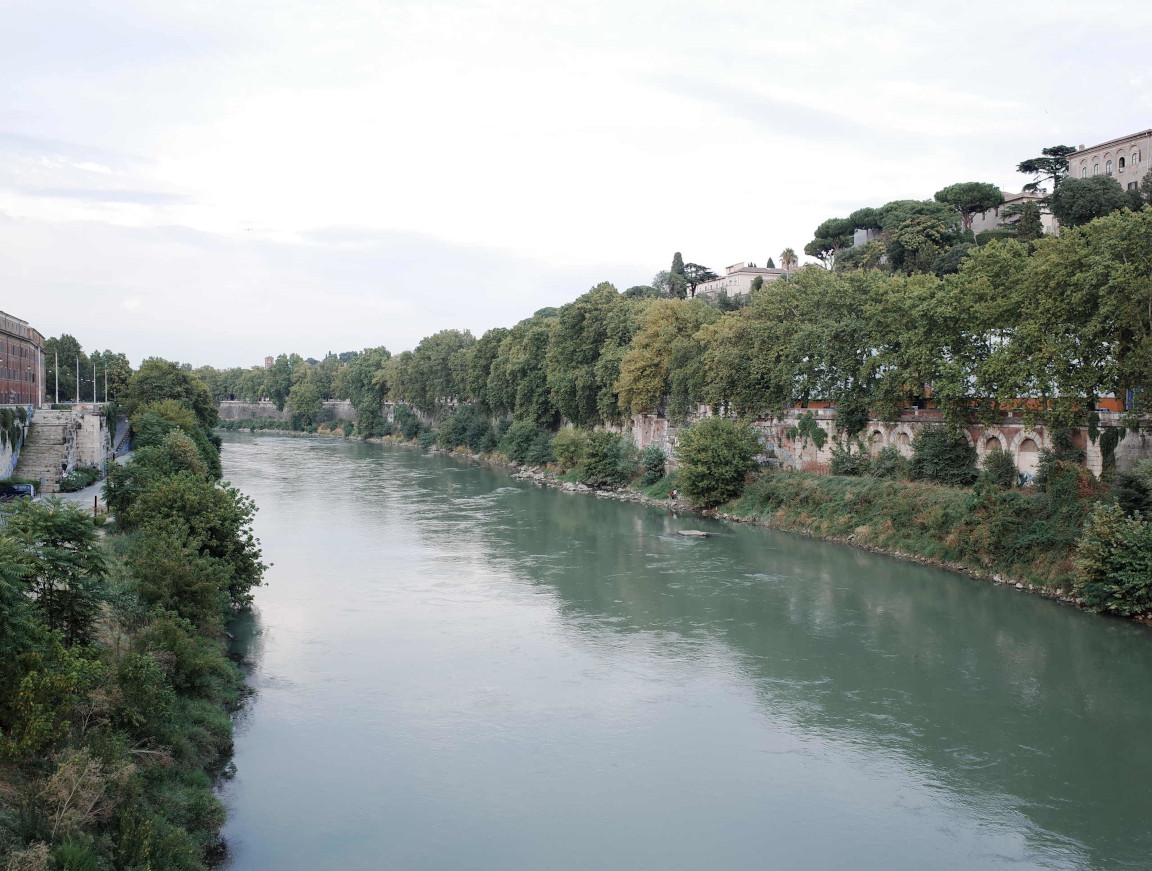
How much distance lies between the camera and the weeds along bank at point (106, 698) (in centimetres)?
810

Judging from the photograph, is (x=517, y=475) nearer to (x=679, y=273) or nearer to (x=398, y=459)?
(x=398, y=459)

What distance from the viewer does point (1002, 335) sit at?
24.3 m

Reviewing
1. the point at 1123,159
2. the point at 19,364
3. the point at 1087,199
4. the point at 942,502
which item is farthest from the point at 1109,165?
the point at 19,364

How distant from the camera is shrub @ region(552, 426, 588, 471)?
44.2 meters

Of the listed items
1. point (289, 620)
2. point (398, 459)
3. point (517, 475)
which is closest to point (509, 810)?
point (289, 620)

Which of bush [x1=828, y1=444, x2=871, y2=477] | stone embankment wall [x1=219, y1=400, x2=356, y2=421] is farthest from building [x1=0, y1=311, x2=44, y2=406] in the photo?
stone embankment wall [x1=219, y1=400, x2=356, y2=421]

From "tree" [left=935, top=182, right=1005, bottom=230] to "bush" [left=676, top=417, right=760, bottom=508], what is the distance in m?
30.1

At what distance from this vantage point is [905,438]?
2916 cm

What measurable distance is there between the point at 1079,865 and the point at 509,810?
6862 millimetres

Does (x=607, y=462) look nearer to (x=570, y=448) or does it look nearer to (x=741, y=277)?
(x=570, y=448)

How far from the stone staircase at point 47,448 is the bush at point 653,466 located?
2275 cm

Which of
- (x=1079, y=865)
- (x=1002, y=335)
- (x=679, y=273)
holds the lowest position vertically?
(x=1079, y=865)

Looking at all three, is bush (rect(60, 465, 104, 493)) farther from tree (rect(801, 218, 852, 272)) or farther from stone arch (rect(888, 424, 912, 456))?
tree (rect(801, 218, 852, 272))

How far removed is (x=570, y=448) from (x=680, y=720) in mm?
30760
